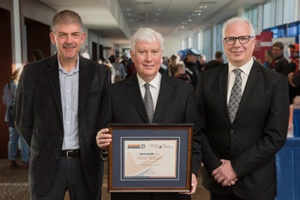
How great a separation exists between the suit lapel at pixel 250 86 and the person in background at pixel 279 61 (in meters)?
4.94

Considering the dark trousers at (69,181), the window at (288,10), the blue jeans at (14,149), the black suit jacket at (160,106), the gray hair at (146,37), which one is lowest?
the blue jeans at (14,149)

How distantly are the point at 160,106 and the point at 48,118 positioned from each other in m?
0.76

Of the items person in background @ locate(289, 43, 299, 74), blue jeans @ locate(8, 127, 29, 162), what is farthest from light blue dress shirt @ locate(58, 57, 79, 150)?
person in background @ locate(289, 43, 299, 74)

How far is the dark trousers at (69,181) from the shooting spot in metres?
1.96

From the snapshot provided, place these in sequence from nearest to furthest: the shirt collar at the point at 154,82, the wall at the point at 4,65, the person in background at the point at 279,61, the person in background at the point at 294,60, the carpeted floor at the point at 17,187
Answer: the shirt collar at the point at 154,82 < the carpeted floor at the point at 17,187 < the wall at the point at 4,65 < the person in background at the point at 279,61 < the person in background at the point at 294,60

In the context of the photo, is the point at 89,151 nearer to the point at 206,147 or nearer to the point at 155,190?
the point at 155,190

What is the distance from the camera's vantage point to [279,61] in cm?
651

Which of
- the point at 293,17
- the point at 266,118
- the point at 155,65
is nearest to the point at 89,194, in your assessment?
the point at 155,65

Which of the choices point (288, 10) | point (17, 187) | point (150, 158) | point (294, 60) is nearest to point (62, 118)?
point (150, 158)

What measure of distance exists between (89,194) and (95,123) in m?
0.48

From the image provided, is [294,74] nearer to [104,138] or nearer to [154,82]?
[154,82]

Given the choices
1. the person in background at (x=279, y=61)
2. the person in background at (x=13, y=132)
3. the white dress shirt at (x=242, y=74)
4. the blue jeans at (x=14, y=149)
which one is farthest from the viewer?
the person in background at (x=279, y=61)

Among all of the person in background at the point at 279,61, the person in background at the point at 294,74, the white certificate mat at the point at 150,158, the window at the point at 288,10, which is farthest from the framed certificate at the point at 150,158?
the window at the point at 288,10

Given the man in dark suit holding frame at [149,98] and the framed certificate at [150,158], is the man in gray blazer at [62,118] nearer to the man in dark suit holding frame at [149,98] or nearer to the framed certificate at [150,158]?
the man in dark suit holding frame at [149,98]
